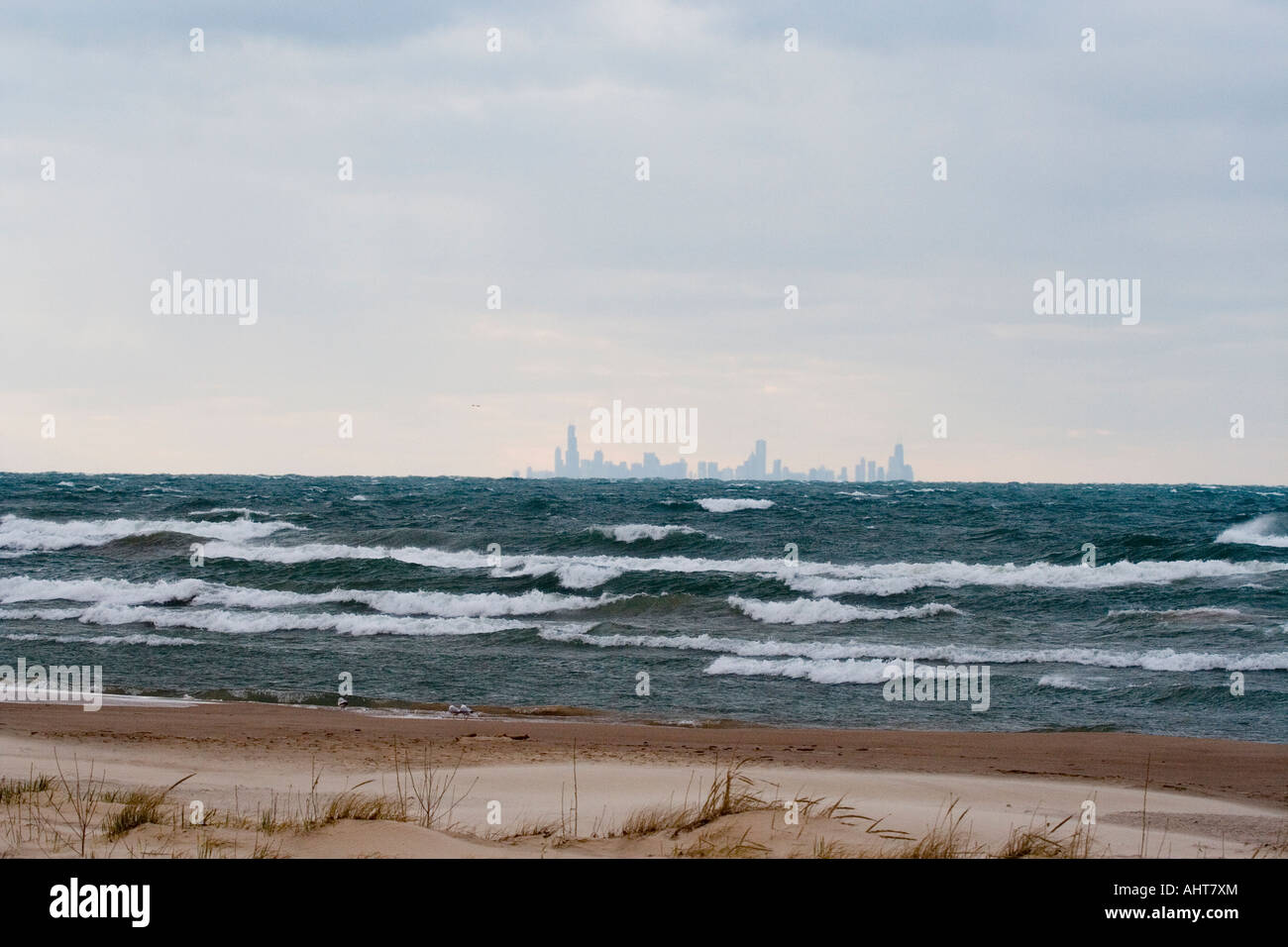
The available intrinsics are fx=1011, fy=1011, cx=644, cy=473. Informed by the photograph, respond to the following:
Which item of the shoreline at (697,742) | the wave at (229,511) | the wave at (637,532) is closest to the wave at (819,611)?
the shoreline at (697,742)

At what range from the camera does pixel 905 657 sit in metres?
17.4

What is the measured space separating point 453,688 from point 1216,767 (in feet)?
33.0

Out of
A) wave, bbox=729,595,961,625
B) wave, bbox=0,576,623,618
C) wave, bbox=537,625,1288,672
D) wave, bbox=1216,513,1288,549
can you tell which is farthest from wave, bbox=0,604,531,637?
wave, bbox=1216,513,1288,549

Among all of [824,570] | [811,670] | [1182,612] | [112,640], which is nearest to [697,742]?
[811,670]

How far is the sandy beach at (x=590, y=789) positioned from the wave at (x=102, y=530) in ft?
87.1

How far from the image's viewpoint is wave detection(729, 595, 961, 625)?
2208 cm

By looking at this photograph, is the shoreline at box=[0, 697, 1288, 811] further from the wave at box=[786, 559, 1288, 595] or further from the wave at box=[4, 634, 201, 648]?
the wave at box=[786, 559, 1288, 595]

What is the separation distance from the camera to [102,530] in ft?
127

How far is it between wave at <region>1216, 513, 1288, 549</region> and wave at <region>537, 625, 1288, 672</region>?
72.4 feet

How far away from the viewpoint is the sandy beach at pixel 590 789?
5.70 meters
